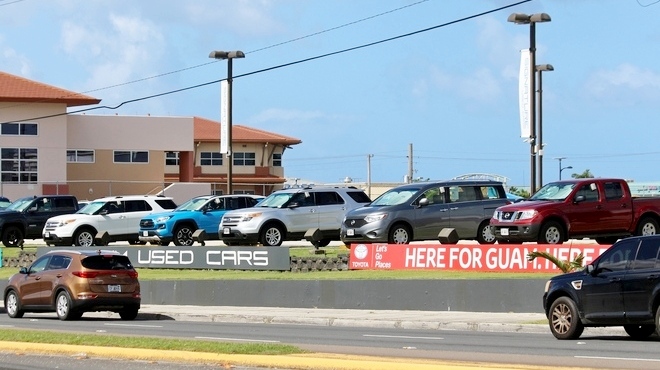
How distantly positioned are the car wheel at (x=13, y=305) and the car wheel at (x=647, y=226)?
15288mm

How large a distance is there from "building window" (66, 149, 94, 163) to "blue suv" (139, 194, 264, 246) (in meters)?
32.4

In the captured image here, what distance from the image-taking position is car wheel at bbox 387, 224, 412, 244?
31.1m

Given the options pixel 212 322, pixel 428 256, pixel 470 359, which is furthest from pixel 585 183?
pixel 470 359

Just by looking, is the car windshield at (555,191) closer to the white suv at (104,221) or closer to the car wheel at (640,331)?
the car wheel at (640,331)

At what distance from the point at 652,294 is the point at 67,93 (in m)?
55.8

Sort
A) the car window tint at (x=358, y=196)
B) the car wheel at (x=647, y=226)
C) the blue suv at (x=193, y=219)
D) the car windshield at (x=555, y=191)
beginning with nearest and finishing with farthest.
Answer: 1. the car windshield at (x=555, y=191)
2. the car wheel at (x=647, y=226)
3. the car window tint at (x=358, y=196)
4. the blue suv at (x=193, y=219)

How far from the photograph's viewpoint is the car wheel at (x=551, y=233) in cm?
2869

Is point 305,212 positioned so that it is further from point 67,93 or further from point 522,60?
point 67,93

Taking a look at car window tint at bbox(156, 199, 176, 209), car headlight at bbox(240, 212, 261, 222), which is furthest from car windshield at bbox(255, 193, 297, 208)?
car window tint at bbox(156, 199, 176, 209)

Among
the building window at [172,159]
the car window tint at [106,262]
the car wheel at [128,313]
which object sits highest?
the building window at [172,159]

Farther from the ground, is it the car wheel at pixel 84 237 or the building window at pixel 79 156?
the building window at pixel 79 156

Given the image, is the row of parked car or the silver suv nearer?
the silver suv

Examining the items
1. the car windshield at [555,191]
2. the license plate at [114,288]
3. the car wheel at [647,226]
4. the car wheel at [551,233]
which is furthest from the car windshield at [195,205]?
the car wheel at [647,226]

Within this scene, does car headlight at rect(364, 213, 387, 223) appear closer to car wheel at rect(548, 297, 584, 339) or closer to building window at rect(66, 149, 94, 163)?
car wheel at rect(548, 297, 584, 339)
